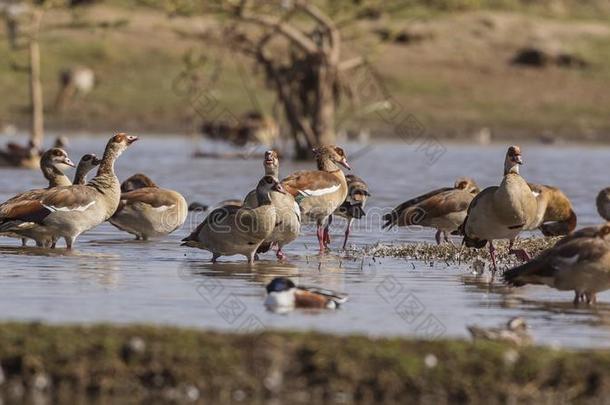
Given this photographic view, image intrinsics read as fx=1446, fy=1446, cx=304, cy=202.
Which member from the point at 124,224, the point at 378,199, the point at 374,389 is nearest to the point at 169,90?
the point at 378,199

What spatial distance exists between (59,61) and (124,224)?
2834 cm

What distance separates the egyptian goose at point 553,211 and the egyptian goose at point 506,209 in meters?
0.89

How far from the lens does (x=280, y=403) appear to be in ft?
28.0

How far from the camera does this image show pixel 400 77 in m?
43.3

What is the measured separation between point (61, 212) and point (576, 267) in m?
6.19

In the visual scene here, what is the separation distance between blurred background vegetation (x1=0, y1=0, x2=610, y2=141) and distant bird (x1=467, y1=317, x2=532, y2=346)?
2915cm

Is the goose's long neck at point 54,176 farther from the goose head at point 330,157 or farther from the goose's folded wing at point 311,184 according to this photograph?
the goose head at point 330,157

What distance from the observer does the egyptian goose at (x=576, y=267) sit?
452 inches

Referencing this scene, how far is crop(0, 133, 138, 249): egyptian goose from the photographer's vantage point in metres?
15.4

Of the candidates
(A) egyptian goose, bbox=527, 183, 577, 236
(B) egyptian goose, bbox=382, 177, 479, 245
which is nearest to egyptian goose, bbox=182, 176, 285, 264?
(B) egyptian goose, bbox=382, 177, 479, 245

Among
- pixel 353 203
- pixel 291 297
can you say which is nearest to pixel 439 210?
pixel 353 203

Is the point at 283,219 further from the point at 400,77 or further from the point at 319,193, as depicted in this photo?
the point at 400,77

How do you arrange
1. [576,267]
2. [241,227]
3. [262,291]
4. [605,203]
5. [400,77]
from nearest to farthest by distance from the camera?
[576,267], [262,291], [241,227], [605,203], [400,77]

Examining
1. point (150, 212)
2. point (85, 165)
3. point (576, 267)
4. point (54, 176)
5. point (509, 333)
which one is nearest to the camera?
point (509, 333)
